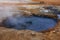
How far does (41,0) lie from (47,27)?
1003 millimetres

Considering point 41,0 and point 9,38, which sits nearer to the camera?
point 9,38

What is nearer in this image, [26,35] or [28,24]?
[26,35]

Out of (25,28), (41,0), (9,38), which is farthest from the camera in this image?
(41,0)

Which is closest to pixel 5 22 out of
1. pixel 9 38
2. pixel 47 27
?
pixel 9 38

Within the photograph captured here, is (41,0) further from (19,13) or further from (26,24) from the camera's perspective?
(26,24)

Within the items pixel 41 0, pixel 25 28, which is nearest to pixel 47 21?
pixel 25 28

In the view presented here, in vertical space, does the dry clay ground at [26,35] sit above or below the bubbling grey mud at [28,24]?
below

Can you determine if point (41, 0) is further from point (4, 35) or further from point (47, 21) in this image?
point (4, 35)

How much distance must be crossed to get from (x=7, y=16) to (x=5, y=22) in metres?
0.11

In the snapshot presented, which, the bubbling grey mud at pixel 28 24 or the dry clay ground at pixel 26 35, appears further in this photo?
the bubbling grey mud at pixel 28 24

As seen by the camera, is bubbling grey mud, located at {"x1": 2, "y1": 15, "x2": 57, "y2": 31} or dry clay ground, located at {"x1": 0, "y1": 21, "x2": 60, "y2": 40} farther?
bubbling grey mud, located at {"x1": 2, "y1": 15, "x2": 57, "y2": 31}

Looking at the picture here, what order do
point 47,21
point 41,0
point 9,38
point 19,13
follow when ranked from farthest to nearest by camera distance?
point 41,0 < point 19,13 < point 47,21 < point 9,38

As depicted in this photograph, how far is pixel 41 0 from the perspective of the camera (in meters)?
1.88

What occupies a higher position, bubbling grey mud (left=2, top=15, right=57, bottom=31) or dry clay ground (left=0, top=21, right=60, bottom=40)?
bubbling grey mud (left=2, top=15, right=57, bottom=31)
